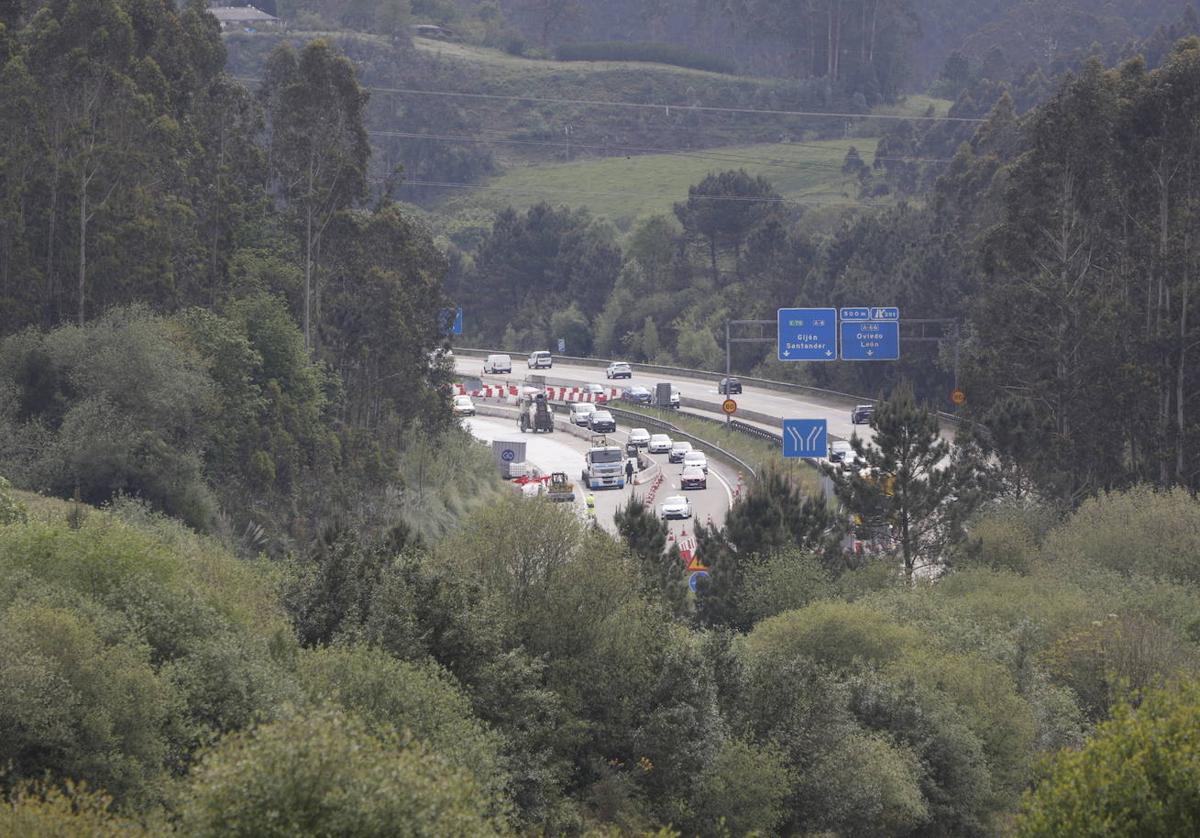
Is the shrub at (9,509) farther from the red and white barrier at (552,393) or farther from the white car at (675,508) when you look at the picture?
the red and white barrier at (552,393)

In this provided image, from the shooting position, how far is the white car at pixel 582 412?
100750mm

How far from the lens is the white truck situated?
264 ft

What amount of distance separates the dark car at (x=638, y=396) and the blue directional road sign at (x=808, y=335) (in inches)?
1027

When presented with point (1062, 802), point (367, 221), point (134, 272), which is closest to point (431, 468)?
point (367, 221)

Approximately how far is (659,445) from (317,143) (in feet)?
110

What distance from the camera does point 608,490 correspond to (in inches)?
3167

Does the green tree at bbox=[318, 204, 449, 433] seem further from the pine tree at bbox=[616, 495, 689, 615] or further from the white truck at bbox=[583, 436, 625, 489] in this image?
the pine tree at bbox=[616, 495, 689, 615]

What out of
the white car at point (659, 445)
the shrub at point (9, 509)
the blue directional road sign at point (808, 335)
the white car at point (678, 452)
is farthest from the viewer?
the white car at point (659, 445)

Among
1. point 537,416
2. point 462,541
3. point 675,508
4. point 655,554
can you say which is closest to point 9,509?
point 462,541

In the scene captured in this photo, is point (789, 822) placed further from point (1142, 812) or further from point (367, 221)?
point (367, 221)

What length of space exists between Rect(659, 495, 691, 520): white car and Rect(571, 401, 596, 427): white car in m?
26.1

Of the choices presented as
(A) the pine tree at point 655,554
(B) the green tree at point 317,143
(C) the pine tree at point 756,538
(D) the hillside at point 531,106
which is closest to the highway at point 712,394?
(B) the green tree at point 317,143

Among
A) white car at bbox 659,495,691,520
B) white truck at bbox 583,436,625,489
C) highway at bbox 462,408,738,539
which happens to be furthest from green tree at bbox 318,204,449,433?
white truck at bbox 583,436,625,489

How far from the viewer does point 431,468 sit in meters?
68.9
